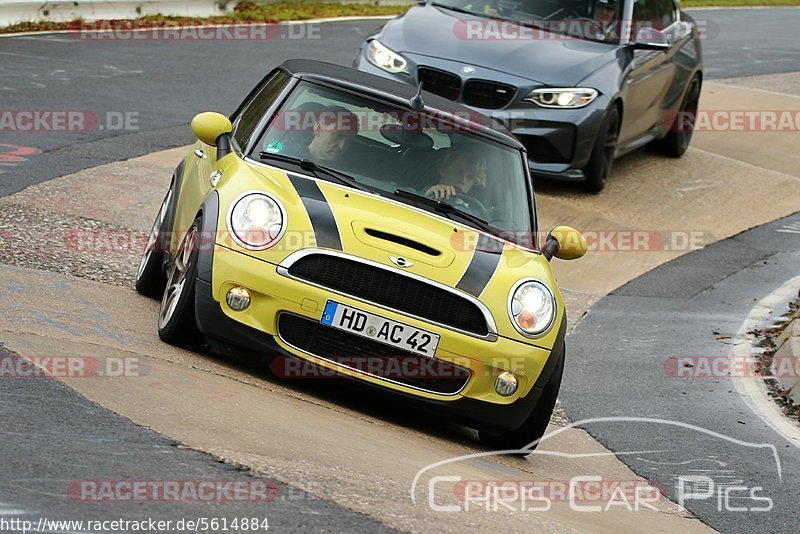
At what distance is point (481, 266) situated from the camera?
6355 millimetres

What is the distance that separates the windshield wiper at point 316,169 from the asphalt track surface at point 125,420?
2.00 meters

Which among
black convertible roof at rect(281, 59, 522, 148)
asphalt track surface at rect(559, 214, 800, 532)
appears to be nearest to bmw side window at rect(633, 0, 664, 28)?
asphalt track surface at rect(559, 214, 800, 532)

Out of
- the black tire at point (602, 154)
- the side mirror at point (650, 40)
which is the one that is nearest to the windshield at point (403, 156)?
the black tire at point (602, 154)

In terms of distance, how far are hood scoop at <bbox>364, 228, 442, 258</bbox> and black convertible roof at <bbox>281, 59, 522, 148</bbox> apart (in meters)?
1.32

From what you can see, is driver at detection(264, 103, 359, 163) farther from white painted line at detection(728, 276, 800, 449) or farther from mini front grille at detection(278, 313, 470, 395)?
white painted line at detection(728, 276, 800, 449)

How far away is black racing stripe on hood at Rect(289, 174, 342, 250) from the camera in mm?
6145

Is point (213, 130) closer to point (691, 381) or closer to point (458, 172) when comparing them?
point (458, 172)

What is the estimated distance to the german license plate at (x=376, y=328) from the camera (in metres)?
6.02

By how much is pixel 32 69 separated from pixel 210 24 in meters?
5.61

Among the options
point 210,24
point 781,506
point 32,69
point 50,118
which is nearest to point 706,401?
point 781,506

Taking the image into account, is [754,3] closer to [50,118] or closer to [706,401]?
[50,118]

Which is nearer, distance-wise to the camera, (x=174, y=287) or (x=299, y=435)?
(x=299, y=435)

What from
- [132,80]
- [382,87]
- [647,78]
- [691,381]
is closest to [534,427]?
[382,87]

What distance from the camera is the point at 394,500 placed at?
4621 mm
